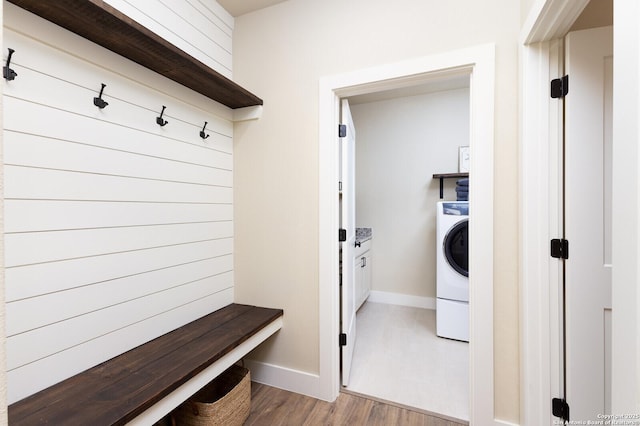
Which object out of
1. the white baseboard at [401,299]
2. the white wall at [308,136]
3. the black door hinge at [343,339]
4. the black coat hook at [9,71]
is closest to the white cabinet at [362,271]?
the white baseboard at [401,299]

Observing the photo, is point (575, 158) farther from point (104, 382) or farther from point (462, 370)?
point (104, 382)

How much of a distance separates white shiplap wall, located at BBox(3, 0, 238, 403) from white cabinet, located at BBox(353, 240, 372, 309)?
5.62ft

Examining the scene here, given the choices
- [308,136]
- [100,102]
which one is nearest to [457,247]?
[308,136]

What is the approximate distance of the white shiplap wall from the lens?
112cm

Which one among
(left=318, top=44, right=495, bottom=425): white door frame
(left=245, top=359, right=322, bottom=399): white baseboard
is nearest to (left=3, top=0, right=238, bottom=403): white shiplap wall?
(left=245, top=359, right=322, bottom=399): white baseboard

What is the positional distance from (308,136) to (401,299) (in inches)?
104

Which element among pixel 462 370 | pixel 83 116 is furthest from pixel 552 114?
pixel 83 116

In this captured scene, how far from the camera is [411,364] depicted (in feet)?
7.86

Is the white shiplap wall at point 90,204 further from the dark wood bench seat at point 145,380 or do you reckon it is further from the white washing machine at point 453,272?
the white washing machine at point 453,272

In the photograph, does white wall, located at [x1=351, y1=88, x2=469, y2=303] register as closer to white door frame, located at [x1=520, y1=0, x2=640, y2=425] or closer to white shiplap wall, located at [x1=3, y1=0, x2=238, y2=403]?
white door frame, located at [x1=520, y1=0, x2=640, y2=425]

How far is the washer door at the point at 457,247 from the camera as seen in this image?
9.35 feet

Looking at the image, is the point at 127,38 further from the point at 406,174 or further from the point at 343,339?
the point at 406,174

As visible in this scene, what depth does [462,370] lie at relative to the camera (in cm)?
231

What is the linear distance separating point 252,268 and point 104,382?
1.06 metres
